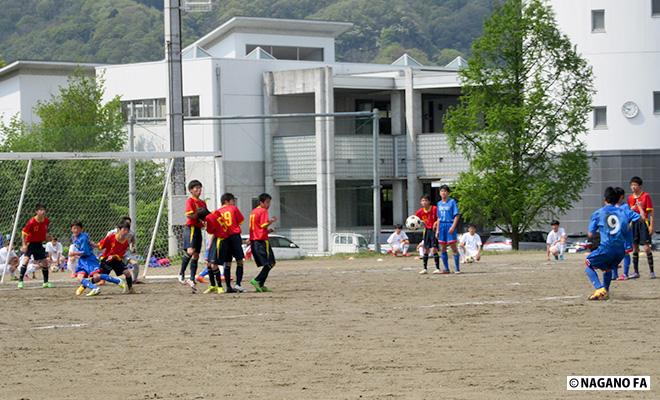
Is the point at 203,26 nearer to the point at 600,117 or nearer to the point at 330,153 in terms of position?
the point at 330,153

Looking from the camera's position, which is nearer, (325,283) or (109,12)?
(325,283)

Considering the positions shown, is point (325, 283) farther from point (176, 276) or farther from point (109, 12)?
point (109, 12)

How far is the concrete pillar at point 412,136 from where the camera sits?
200 ft

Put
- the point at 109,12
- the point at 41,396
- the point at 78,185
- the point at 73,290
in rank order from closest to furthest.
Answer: the point at 41,396, the point at 73,290, the point at 78,185, the point at 109,12

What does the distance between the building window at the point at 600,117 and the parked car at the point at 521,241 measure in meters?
8.57

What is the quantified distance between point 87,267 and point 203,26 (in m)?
150

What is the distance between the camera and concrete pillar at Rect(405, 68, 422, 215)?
60906 mm

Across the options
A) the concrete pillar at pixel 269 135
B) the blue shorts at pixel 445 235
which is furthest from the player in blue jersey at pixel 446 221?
the concrete pillar at pixel 269 135

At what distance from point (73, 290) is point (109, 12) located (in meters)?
153

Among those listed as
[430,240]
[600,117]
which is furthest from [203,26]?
[430,240]

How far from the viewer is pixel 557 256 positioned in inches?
1433

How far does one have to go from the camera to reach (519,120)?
4516cm

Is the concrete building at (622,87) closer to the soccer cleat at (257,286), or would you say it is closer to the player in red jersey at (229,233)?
the soccer cleat at (257,286)

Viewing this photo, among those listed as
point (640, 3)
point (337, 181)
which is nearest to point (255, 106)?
point (337, 181)
